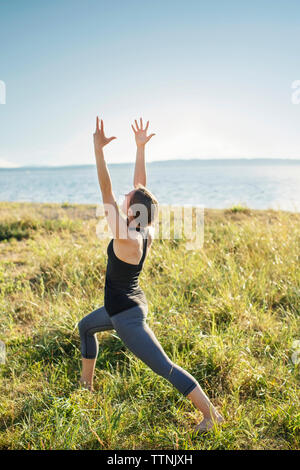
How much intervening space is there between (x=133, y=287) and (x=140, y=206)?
0.58 metres

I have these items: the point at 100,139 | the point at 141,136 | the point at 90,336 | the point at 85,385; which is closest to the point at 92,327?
the point at 90,336

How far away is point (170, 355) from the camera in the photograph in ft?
9.77

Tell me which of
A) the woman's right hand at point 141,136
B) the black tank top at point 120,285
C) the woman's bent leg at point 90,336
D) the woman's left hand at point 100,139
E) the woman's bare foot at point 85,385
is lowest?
the woman's bare foot at point 85,385

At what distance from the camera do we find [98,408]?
8.11ft

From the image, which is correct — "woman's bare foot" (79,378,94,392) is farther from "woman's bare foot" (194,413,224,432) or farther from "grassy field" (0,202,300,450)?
"woman's bare foot" (194,413,224,432)

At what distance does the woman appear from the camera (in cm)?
208

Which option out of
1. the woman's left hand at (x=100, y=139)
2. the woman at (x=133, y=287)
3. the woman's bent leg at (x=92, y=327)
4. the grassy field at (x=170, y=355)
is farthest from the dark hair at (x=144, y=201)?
the grassy field at (x=170, y=355)

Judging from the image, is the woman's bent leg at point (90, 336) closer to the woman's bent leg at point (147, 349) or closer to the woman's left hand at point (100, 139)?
the woman's bent leg at point (147, 349)

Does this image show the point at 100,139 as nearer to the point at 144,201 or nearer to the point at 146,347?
the point at 144,201

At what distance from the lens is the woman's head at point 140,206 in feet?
7.38

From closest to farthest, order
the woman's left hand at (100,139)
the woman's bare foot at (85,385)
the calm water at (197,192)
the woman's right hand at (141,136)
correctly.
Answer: the woman's left hand at (100,139) → the woman's bare foot at (85,385) → the woman's right hand at (141,136) → the calm water at (197,192)

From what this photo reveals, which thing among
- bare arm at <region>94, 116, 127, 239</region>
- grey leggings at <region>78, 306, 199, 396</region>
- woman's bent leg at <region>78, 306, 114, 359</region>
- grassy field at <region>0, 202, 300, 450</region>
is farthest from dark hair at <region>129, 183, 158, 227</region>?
grassy field at <region>0, 202, 300, 450</region>

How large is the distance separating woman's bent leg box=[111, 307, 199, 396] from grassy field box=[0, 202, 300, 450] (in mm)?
357
